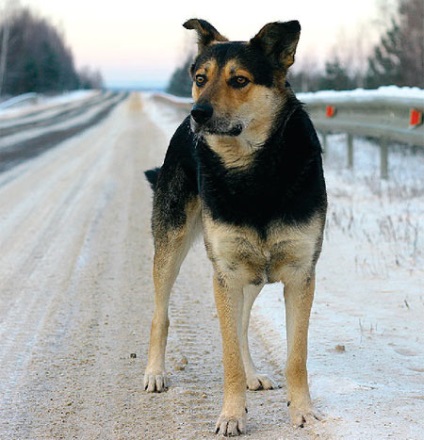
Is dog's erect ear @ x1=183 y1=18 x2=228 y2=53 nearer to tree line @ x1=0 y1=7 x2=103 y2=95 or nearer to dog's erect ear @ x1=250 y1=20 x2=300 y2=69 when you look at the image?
dog's erect ear @ x1=250 y1=20 x2=300 y2=69

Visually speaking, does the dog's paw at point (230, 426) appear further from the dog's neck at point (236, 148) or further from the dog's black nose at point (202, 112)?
the dog's black nose at point (202, 112)

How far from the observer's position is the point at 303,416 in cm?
363

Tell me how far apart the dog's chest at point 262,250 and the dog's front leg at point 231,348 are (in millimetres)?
78

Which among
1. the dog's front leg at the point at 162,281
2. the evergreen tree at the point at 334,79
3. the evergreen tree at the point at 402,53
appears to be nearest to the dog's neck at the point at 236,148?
the dog's front leg at the point at 162,281

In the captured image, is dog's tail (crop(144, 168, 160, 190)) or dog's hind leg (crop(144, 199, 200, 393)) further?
dog's tail (crop(144, 168, 160, 190))

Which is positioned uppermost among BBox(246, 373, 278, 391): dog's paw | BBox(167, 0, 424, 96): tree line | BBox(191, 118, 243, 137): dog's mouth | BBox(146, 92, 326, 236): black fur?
BBox(191, 118, 243, 137): dog's mouth

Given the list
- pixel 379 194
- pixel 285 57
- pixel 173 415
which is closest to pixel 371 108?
pixel 379 194

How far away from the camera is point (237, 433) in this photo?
355cm

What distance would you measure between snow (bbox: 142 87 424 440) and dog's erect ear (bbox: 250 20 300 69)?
1.82m

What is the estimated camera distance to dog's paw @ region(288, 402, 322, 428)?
Result: 3594 mm

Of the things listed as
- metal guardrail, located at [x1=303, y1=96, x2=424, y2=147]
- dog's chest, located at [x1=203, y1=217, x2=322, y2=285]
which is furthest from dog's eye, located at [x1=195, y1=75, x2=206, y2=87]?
metal guardrail, located at [x1=303, y1=96, x2=424, y2=147]

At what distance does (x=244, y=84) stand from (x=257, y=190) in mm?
554

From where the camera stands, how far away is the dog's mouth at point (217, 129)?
3619 millimetres

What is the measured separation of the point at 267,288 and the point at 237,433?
9.43 feet
